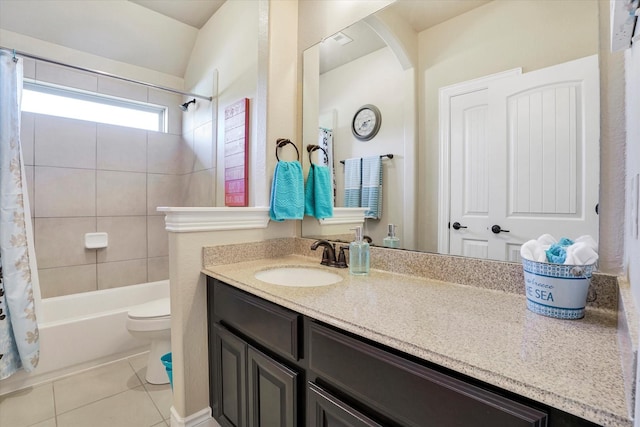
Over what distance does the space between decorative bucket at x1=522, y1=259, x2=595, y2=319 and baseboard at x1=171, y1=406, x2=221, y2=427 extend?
1494mm

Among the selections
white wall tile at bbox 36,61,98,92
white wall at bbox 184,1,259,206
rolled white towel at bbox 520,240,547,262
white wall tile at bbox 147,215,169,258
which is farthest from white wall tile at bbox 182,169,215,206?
rolled white towel at bbox 520,240,547,262

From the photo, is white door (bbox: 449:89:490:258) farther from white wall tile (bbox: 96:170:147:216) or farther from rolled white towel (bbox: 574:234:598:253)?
white wall tile (bbox: 96:170:147:216)

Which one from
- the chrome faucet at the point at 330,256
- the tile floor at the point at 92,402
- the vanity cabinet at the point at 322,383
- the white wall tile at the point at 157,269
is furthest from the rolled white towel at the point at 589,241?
the white wall tile at the point at 157,269

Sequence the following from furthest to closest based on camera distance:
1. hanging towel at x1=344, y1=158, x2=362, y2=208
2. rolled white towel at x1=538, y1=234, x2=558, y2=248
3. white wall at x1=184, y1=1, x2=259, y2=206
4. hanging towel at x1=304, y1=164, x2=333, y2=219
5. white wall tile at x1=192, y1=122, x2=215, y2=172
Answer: white wall tile at x1=192, y1=122, x2=215, y2=172 < white wall at x1=184, y1=1, x2=259, y2=206 < hanging towel at x1=304, y1=164, x2=333, y2=219 < hanging towel at x1=344, y1=158, x2=362, y2=208 < rolled white towel at x1=538, y1=234, x2=558, y2=248

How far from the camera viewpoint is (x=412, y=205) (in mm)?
1314

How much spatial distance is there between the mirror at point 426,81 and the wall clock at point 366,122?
0.08 ft

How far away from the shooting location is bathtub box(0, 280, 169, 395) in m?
1.91

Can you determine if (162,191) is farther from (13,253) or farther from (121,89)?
(13,253)

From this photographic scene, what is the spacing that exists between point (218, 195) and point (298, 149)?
99 centimetres

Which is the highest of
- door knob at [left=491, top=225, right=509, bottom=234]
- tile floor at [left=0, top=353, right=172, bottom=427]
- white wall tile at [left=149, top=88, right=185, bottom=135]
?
white wall tile at [left=149, top=88, right=185, bottom=135]

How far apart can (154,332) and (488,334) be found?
1.96m

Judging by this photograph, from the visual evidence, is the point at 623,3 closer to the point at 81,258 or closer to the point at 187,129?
the point at 187,129

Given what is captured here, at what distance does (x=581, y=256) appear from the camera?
740 millimetres

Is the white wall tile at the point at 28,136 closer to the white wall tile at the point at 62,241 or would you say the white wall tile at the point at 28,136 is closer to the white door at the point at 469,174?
the white wall tile at the point at 62,241
